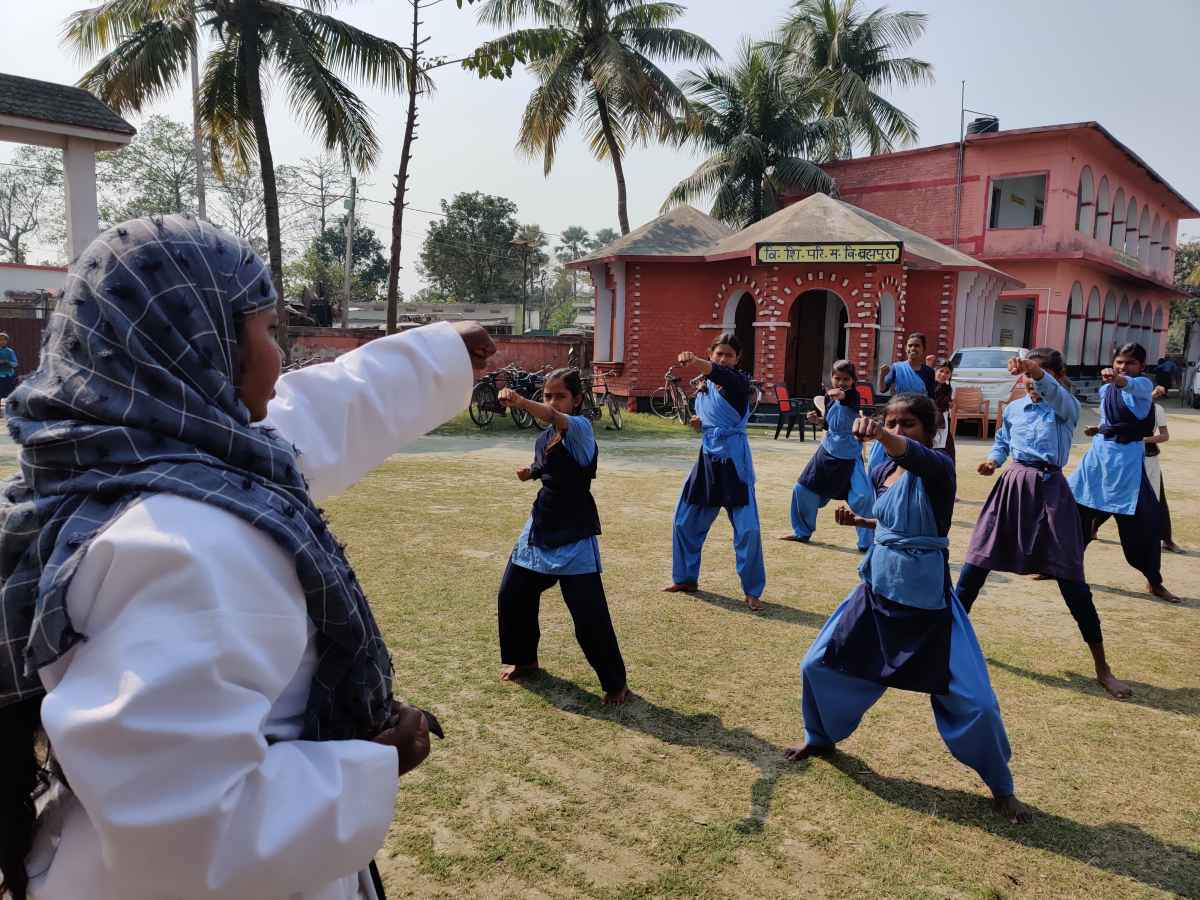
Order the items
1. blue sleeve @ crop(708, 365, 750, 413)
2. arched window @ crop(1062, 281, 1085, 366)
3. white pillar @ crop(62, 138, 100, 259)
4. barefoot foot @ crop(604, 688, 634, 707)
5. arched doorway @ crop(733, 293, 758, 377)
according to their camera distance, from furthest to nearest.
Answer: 1. arched window @ crop(1062, 281, 1085, 366)
2. arched doorway @ crop(733, 293, 758, 377)
3. white pillar @ crop(62, 138, 100, 259)
4. blue sleeve @ crop(708, 365, 750, 413)
5. barefoot foot @ crop(604, 688, 634, 707)

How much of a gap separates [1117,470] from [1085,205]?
2133 cm

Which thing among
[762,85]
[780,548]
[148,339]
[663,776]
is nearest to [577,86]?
[762,85]

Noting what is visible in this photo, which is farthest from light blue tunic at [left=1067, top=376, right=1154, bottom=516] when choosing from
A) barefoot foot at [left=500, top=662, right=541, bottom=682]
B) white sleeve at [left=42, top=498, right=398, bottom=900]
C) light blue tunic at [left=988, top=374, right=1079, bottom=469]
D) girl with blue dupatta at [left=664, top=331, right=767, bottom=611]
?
white sleeve at [left=42, top=498, right=398, bottom=900]

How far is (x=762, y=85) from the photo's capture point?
2441cm

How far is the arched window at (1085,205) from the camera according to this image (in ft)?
76.4

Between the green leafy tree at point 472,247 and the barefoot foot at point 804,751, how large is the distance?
41558 millimetres

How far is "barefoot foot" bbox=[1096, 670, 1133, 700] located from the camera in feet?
13.7

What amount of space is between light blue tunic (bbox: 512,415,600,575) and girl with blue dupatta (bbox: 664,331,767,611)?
5.49 feet

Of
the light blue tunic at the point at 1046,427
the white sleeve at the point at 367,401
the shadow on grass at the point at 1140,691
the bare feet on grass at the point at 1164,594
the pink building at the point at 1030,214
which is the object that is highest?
the pink building at the point at 1030,214

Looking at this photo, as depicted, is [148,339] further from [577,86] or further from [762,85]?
[762,85]

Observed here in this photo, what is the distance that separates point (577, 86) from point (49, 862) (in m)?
21.4

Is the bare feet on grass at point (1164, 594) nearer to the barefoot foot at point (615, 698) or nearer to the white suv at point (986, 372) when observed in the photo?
the barefoot foot at point (615, 698)

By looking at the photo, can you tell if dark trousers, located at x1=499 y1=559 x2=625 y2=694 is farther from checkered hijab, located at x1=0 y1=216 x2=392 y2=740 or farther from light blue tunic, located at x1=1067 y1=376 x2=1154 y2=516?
light blue tunic, located at x1=1067 y1=376 x2=1154 y2=516

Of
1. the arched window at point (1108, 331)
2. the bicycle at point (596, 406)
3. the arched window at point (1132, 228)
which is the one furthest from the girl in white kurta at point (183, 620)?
the arched window at point (1132, 228)
